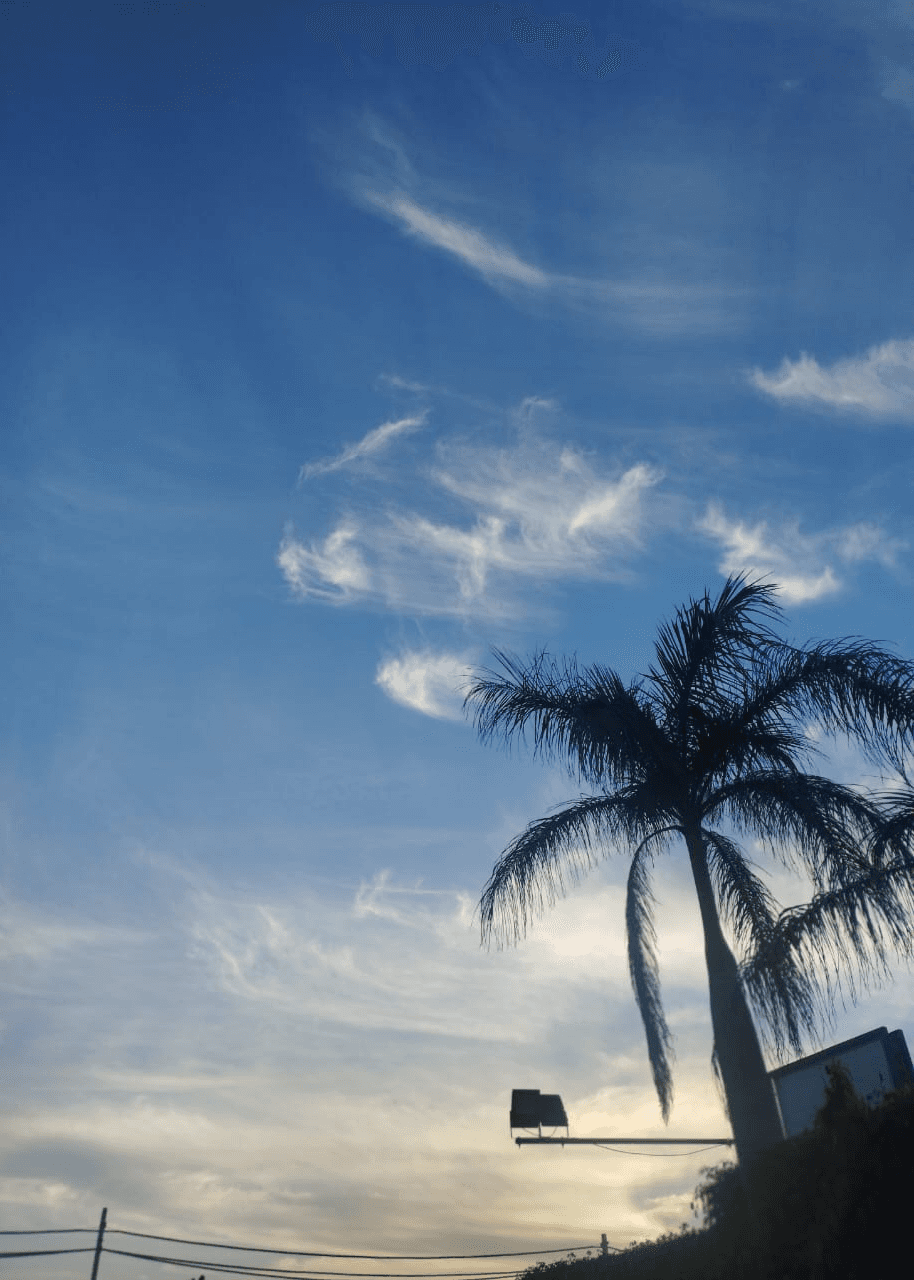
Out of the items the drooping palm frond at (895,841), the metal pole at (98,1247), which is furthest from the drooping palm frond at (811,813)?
the metal pole at (98,1247)

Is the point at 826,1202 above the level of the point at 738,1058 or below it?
below

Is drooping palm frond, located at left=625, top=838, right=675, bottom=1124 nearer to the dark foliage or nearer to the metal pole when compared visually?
the dark foliage

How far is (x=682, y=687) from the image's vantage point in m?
16.3

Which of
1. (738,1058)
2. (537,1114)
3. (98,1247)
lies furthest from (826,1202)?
(98,1247)

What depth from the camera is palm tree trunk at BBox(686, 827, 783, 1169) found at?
13039 mm

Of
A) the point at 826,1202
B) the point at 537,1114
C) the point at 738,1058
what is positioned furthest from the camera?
the point at 537,1114

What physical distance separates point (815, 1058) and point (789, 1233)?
7771 mm

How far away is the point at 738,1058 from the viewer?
529 inches

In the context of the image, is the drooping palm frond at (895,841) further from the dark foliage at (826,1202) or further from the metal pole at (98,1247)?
the metal pole at (98,1247)

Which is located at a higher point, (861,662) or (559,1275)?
(861,662)

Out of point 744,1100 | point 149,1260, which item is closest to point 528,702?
point 744,1100

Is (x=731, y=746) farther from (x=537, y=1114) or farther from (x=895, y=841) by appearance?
(x=537, y=1114)

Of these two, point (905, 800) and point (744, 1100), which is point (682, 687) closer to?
point (905, 800)

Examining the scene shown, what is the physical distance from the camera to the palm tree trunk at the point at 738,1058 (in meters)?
13.0
